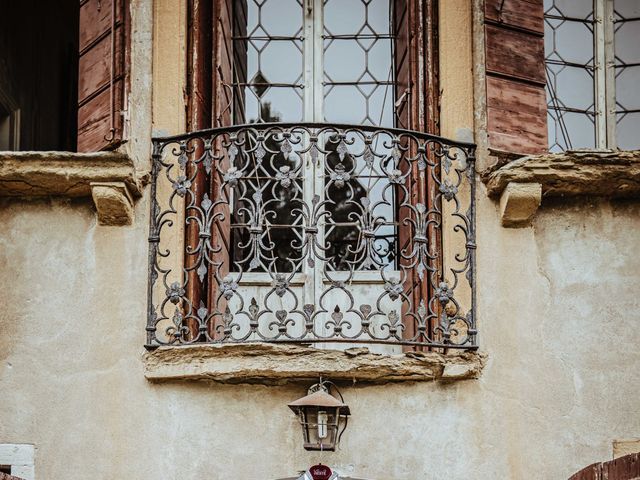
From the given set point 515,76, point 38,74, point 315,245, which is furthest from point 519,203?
point 38,74

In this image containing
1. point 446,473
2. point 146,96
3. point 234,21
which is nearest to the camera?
point 446,473

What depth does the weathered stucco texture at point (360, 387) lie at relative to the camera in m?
7.02

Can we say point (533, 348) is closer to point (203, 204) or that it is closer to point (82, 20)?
point (203, 204)

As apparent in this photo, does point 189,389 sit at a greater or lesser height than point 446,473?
greater

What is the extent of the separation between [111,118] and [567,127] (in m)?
2.79

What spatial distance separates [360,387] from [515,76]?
203 centimetres

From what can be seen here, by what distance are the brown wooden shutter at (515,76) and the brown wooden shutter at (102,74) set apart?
2.12m

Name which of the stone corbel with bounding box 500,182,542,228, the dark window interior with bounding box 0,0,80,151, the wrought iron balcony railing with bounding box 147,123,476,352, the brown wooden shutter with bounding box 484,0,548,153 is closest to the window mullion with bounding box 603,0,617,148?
the brown wooden shutter with bounding box 484,0,548,153

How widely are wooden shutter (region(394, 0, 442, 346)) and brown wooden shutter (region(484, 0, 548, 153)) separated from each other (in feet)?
1.13

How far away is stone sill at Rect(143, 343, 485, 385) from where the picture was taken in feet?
22.9

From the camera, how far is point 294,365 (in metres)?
6.98

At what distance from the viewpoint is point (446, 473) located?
698 cm

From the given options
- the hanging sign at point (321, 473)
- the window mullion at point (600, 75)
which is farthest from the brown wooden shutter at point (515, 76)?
the hanging sign at point (321, 473)

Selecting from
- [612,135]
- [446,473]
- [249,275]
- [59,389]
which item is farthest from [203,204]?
[612,135]
